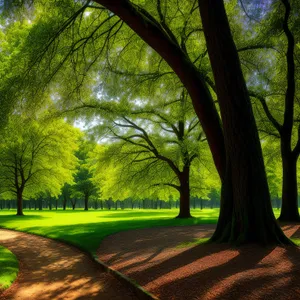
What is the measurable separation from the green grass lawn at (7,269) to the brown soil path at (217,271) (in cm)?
251

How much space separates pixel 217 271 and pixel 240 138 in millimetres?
3668

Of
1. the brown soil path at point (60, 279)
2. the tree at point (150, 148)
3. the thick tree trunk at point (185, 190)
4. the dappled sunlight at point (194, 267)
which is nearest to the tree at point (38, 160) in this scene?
the tree at point (150, 148)

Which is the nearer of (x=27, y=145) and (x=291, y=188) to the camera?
(x=291, y=188)

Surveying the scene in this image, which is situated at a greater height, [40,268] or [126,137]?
[126,137]

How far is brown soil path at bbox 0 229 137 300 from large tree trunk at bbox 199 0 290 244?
12.3 ft

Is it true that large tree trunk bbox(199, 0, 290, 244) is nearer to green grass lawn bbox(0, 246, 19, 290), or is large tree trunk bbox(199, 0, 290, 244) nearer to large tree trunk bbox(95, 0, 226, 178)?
large tree trunk bbox(95, 0, 226, 178)

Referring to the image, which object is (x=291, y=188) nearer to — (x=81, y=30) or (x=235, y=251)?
(x=235, y=251)

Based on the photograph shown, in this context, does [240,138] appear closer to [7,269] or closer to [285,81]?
[7,269]

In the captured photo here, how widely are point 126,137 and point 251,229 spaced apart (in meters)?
17.1

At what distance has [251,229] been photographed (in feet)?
27.9

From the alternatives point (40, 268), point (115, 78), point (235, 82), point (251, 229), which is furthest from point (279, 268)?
point (115, 78)

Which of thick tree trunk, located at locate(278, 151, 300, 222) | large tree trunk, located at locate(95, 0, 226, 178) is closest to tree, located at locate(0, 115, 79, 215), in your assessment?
thick tree trunk, located at locate(278, 151, 300, 222)

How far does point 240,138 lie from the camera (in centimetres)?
854

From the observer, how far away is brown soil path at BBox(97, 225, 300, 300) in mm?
5219
